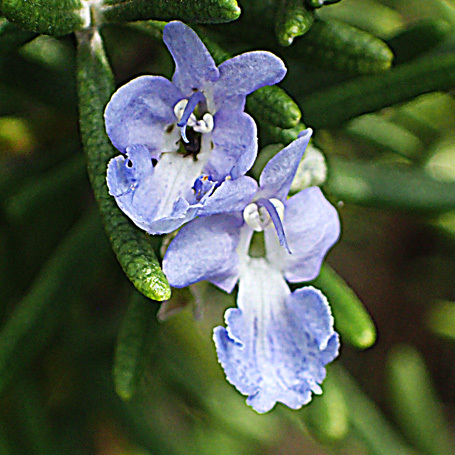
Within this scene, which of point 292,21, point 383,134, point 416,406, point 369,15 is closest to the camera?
point 292,21

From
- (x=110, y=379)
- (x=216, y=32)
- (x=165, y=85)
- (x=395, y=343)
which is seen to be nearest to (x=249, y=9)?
(x=216, y=32)

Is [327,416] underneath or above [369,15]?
underneath

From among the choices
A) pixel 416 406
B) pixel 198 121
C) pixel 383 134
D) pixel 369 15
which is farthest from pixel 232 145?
pixel 416 406

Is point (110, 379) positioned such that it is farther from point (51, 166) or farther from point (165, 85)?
point (165, 85)

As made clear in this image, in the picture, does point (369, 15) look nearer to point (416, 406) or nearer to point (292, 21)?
point (292, 21)

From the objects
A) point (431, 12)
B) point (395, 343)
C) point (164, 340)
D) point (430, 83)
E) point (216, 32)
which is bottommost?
point (395, 343)
